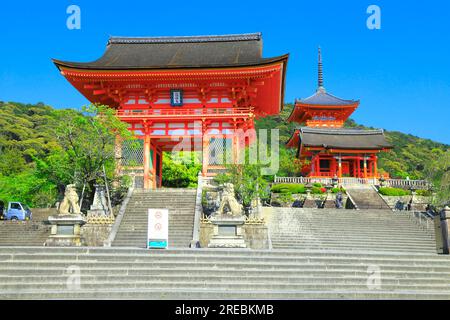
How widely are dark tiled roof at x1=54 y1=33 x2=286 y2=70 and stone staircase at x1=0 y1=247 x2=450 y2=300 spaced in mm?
14250

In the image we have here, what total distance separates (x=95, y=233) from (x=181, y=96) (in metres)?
10.5

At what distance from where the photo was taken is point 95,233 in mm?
16391

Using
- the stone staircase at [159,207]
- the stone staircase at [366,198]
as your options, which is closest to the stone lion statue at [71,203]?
the stone staircase at [159,207]

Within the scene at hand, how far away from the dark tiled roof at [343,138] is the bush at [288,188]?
6.89 meters

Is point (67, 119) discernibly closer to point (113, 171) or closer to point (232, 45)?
point (113, 171)

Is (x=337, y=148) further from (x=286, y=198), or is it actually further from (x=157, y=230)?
(x=157, y=230)

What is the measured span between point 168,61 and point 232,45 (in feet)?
18.4

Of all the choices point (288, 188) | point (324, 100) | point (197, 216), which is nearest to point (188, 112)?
point (197, 216)

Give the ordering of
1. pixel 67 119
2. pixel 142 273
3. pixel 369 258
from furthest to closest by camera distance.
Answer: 1. pixel 67 119
2. pixel 369 258
3. pixel 142 273

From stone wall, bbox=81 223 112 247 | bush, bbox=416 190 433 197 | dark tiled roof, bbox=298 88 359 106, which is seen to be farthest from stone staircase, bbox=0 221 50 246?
dark tiled roof, bbox=298 88 359 106

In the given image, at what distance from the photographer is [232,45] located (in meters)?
29.5

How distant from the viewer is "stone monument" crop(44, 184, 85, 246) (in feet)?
45.0

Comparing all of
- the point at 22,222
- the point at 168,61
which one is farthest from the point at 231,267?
the point at 168,61
